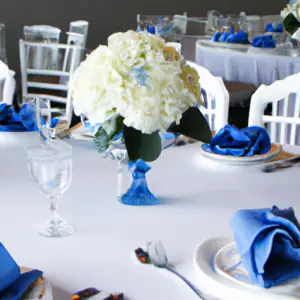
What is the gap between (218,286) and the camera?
1001 mm

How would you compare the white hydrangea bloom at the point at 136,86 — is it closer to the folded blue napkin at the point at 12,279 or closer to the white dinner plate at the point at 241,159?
the folded blue napkin at the point at 12,279

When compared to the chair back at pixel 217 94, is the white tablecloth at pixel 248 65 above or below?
below

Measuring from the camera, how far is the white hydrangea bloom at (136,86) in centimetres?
121

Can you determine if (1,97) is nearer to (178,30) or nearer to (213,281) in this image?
(213,281)

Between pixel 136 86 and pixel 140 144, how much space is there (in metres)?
0.14

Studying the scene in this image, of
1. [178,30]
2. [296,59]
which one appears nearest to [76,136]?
[296,59]

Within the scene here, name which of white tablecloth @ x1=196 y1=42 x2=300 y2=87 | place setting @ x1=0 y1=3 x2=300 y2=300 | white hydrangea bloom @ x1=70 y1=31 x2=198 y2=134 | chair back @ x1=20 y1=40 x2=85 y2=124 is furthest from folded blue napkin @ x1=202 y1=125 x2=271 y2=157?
white tablecloth @ x1=196 y1=42 x2=300 y2=87

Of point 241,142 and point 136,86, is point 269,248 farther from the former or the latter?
point 241,142

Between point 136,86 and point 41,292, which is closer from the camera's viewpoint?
point 41,292

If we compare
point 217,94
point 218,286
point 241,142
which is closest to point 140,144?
point 218,286

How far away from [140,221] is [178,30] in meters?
4.51

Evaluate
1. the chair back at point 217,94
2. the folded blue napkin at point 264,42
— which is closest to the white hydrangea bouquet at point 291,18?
the folded blue napkin at point 264,42

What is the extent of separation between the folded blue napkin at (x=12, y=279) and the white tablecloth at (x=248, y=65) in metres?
3.10

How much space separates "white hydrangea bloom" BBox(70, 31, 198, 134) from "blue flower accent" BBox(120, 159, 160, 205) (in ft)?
0.64
